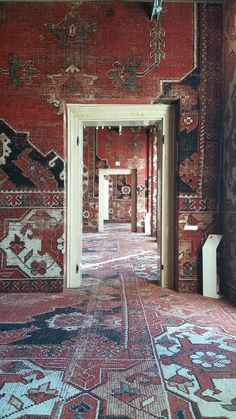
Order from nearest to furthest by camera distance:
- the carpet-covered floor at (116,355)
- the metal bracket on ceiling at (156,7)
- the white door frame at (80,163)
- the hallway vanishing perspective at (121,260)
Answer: the carpet-covered floor at (116,355) → the metal bracket on ceiling at (156,7) → the white door frame at (80,163) → the hallway vanishing perspective at (121,260)

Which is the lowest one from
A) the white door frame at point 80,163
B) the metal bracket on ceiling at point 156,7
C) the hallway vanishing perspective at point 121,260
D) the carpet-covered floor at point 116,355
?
the carpet-covered floor at point 116,355

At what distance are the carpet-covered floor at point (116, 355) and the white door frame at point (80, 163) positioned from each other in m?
0.47

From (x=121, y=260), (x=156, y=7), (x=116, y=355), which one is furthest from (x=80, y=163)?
(x=116, y=355)

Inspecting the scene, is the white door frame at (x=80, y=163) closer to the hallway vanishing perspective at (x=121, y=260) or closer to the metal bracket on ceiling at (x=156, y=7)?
the hallway vanishing perspective at (x=121, y=260)

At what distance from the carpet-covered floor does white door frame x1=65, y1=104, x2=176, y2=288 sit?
1.53ft

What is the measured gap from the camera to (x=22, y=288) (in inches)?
191

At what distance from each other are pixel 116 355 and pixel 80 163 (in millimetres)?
3020

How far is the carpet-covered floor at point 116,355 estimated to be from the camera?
208cm

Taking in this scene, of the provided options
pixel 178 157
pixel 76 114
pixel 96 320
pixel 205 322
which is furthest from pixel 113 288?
pixel 76 114

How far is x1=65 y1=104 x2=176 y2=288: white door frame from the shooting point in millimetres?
5000

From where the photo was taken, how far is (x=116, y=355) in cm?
279

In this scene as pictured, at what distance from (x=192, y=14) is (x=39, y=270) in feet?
13.2

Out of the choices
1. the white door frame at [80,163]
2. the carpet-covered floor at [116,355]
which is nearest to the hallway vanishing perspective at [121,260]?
the white door frame at [80,163]

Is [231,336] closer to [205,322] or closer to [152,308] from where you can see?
[205,322]
